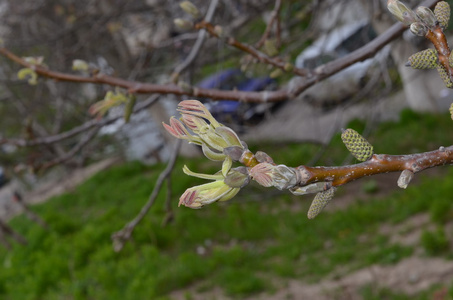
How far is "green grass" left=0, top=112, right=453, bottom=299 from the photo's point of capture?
582 centimetres

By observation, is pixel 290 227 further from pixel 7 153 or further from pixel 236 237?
pixel 7 153

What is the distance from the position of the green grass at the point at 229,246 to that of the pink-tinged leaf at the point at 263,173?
4.44 metres

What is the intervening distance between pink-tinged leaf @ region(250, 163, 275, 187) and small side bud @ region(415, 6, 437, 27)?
389mm

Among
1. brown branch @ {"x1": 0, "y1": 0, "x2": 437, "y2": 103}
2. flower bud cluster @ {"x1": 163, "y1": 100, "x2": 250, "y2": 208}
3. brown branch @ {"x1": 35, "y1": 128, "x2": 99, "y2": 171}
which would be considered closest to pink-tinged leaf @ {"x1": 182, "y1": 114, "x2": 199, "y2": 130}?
flower bud cluster @ {"x1": 163, "y1": 100, "x2": 250, "y2": 208}

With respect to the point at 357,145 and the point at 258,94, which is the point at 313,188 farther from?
the point at 258,94

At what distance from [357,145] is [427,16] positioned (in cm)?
26

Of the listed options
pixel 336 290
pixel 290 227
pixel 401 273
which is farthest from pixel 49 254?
pixel 401 273

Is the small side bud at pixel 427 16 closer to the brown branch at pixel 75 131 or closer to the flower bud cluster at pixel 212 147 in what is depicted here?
the flower bud cluster at pixel 212 147

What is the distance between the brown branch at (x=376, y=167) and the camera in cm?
82

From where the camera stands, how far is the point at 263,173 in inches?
30.6

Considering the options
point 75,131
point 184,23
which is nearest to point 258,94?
point 184,23

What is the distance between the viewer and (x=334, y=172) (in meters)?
0.84

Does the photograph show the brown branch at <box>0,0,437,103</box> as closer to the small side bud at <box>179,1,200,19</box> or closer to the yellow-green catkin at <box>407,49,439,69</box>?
the small side bud at <box>179,1,200,19</box>

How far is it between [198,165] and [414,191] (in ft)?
15.0
